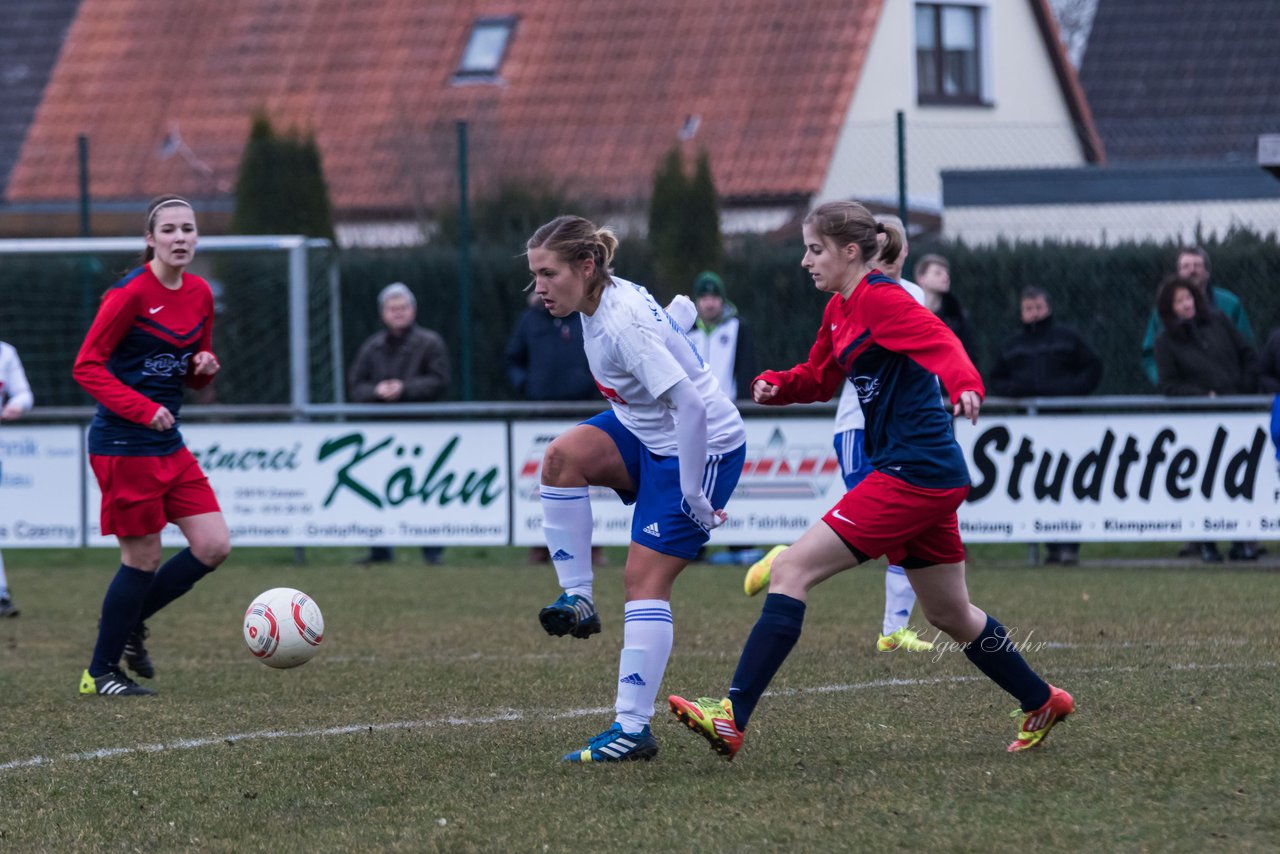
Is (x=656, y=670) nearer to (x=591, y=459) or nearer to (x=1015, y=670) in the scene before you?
(x=591, y=459)

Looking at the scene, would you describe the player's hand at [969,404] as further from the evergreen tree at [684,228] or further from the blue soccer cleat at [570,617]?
the evergreen tree at [684,228]

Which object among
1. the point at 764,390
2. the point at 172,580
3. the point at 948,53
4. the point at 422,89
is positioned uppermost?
the point at 764,390

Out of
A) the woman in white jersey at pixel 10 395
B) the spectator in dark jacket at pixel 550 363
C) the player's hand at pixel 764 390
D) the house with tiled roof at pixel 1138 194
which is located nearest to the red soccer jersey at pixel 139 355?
the player's hand at pixel 764 390

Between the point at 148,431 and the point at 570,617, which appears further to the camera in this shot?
the point at 148,431

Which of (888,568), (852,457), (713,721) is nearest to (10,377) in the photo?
(852,457)


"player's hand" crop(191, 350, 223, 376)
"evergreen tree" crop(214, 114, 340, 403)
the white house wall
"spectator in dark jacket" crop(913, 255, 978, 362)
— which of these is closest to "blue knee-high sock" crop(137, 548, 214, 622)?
"player's hand" crop(191, 350, 223, 376)

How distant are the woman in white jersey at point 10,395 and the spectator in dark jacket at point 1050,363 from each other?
6.42 meters

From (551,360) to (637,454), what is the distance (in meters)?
7.79

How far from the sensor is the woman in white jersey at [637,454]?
5625 millimetres

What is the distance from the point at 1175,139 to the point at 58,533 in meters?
9.42

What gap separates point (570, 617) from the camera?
5.68 metres

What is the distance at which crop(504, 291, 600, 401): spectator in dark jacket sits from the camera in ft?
44.9

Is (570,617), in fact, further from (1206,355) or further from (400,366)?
(400,366)

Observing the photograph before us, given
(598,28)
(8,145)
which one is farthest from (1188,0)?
(8,145)
